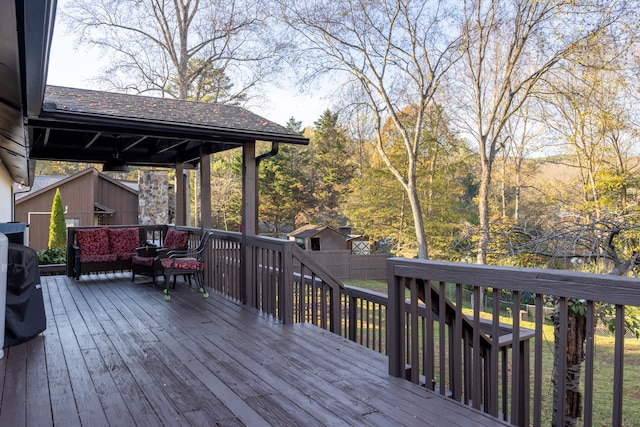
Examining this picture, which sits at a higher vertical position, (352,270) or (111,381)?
(111,381)

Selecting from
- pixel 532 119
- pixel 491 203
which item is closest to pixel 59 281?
pixel 532 119

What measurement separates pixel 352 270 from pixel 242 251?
548 inches

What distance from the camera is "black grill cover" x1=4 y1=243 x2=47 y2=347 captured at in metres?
3.82

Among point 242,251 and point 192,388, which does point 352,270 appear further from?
point 192,388

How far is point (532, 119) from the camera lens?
15.2m

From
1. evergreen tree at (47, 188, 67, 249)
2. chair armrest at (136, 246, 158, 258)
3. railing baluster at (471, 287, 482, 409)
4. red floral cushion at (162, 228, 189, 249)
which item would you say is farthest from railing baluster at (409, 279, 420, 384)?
evergreen tree at (47, 188, 67, 249)

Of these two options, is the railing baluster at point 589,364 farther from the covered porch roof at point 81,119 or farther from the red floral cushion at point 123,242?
the red floral cushion at point 123,242

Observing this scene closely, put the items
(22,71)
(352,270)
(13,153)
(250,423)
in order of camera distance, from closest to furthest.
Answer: (250,423), (22,71), (13,153), (352,270)

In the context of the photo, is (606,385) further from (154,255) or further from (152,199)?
(152,199)

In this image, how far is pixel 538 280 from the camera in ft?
6.98

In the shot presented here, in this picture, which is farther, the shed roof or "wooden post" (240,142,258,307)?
the shed roof

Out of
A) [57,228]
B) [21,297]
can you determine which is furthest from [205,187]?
[57,228]

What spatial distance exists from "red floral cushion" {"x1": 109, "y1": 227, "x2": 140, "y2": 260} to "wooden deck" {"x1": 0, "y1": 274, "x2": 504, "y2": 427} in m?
2.68

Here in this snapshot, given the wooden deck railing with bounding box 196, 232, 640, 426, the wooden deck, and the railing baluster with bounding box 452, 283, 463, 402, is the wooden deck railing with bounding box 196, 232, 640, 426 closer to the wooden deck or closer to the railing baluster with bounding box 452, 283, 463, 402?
the railing baluster with bounding box 452, 283, 463, 402
